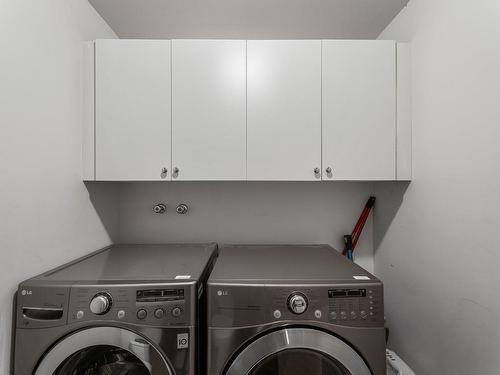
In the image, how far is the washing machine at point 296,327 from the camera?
89cm

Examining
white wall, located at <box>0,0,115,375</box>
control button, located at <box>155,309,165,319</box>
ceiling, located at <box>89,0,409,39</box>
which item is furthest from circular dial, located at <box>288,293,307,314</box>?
ceiling, located at <box>89,0,409,39</box>

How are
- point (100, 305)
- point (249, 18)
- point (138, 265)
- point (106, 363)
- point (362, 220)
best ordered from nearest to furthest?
point (100, 305), point (106, 363), point (138, 265), point (249, 18), point (362, 220)

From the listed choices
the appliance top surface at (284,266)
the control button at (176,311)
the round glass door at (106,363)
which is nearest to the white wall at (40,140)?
the round glass door at (106,363)

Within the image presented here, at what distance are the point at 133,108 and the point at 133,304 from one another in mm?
928

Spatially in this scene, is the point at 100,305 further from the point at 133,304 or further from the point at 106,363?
the point at 106,363

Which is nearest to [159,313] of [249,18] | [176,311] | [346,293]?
[176,311]

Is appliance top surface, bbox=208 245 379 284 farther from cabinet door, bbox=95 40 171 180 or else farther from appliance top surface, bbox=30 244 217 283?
cabinet door, bbox=95 40 171 180

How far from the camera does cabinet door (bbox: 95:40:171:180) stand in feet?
4.02

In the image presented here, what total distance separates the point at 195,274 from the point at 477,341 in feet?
3.66

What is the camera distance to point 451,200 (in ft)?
3.30

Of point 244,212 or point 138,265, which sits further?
point 244,212

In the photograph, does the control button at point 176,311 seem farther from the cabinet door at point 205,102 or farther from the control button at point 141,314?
the cabinet door at point 205,102

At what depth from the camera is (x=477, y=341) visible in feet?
2.93

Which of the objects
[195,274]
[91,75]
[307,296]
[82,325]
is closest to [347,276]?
[307,296]
